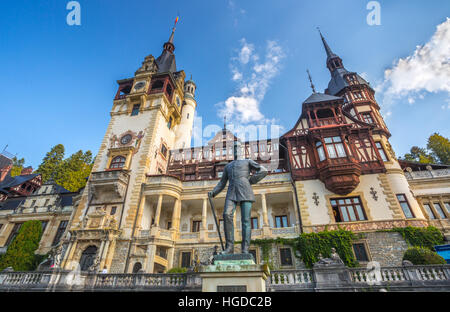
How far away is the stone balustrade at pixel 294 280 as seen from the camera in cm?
956

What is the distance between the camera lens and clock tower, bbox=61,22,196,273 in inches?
784

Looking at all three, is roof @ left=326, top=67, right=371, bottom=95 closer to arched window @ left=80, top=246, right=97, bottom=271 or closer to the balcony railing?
the balcony railing

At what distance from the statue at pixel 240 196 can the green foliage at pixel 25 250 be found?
92.0ft

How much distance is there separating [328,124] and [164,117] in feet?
67.0

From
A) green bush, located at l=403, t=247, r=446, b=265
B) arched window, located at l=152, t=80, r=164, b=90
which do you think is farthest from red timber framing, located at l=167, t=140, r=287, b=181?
green bush, located at l=403, t=247, r=446, b=265

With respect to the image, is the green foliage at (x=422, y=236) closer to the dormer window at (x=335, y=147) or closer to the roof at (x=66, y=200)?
the dormer window at (x=335, y=147)

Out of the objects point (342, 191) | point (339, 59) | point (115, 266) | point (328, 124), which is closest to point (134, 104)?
point (115, 266)

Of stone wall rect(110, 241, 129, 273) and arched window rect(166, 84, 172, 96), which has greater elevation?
arched window rect(166, 84, 172, 96)

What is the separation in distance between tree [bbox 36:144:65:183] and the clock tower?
22409 millimetres

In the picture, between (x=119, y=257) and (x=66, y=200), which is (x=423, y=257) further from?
(x=66, y=200)

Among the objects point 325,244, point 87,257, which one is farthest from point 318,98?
point 87,257
